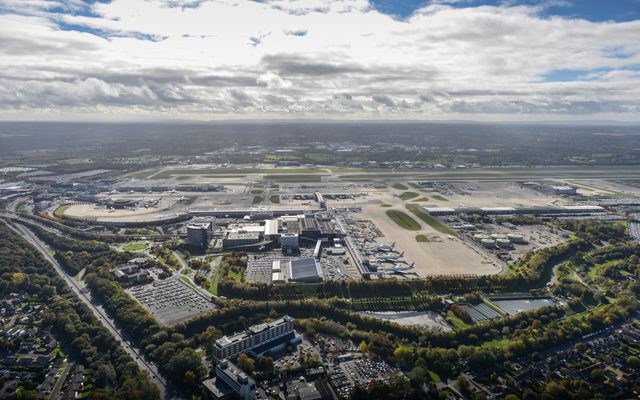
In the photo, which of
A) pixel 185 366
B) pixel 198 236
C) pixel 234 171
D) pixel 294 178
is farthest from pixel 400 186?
pixel 185 366

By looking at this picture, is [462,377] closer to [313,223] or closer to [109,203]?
[313,223]

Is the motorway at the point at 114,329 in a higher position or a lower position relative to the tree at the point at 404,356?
lower

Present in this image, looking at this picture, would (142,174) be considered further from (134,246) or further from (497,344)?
(497,344)

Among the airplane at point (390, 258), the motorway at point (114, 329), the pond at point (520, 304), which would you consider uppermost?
the airplane at point (390, 258)

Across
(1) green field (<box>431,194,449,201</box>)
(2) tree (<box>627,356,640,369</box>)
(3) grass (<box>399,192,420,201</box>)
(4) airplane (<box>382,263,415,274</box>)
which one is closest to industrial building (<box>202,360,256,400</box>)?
(4) airplane (<box>382,263,415,274</box>)

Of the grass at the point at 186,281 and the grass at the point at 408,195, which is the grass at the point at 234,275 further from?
the grass at the point at 408,195

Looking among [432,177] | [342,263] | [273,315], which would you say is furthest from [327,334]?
[432,177]

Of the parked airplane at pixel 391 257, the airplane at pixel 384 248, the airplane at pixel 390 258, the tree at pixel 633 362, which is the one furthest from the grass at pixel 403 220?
the tree at pixel 633 362
